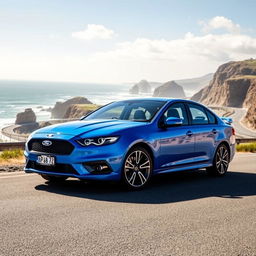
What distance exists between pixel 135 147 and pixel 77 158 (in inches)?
39.9

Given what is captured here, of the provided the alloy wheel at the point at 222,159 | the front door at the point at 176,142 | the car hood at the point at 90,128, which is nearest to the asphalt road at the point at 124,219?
the front door at the point at 176,142

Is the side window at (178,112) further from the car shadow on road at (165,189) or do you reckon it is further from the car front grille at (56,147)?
the car front grille at (56,147)

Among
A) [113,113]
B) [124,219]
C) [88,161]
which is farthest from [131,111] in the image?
[124,219]

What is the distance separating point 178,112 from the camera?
9.10 m

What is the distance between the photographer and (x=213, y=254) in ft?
14.1

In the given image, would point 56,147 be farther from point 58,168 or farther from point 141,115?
point 141,115

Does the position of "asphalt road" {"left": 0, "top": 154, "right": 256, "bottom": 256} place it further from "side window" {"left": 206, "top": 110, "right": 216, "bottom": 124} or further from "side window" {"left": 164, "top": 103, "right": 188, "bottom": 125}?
"side window" {"left": 206, "top": 110, "right": 216, "bottom": 124}

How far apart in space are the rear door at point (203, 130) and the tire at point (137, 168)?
1.62 m

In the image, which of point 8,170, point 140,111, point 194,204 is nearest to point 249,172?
point 140,111

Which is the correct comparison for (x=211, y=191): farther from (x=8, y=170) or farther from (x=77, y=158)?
(x=8, y=170)

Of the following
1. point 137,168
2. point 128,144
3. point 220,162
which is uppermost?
point 128,144

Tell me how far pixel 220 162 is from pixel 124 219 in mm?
4898

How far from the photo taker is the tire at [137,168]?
7.54 meters

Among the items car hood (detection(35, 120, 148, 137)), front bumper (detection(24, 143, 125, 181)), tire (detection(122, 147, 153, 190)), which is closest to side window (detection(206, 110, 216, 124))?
car hood (detection(35, 120, 148, 137))
